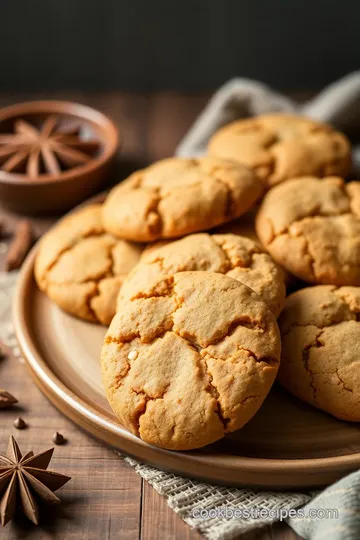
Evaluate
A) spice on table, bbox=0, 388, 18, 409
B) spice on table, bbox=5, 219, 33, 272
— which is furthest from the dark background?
spice on table, bbox=0, 388, 18, 409

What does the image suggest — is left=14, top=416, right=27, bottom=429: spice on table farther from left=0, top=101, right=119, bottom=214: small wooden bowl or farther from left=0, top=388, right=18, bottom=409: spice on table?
left=0, top=101, right=119, bottom=214: small wooden bowl

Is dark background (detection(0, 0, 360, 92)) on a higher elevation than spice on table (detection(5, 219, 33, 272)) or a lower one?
higher

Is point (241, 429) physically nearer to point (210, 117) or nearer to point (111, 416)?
point (111, 416)

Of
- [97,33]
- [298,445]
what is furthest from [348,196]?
[97,33]

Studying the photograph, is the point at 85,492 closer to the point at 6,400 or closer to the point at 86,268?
the point at 6,400

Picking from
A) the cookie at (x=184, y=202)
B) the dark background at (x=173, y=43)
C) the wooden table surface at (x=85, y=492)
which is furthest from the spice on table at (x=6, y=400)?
the dark background at (x=173, y=43)

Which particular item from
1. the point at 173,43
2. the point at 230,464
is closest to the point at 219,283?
the point at 230,464

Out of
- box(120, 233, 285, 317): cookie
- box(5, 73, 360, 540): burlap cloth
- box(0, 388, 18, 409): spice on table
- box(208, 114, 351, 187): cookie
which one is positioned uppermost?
box(208, 114, 351, 187): cookie

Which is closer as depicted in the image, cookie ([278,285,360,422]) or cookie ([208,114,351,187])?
cookie ([278,285,360,422])
